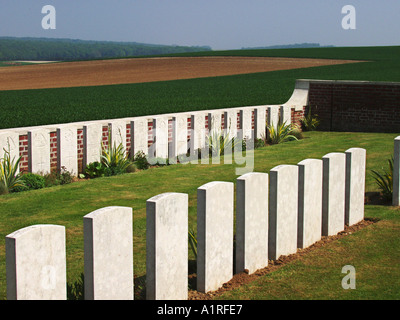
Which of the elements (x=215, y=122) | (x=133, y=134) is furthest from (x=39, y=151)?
(x=215, y=122)

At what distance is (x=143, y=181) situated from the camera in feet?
33.4

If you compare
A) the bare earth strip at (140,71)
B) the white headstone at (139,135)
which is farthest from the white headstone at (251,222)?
the bare earth strip at (140,71)

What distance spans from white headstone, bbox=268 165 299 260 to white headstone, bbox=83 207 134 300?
70.1 inches

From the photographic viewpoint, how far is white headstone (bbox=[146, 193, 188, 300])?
4343 millimetres

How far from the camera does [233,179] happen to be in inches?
393

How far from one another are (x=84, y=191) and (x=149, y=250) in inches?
205

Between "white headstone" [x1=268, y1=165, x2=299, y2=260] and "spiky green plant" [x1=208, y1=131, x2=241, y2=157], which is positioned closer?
"white headstone" [x1=268, y1=165, x2=299, y2=260]

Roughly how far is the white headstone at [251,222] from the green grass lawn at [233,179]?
0.71 ft

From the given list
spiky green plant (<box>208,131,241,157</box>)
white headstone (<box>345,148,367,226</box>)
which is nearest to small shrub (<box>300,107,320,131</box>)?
spiky green plant (<box>208,131,241,157</box>)

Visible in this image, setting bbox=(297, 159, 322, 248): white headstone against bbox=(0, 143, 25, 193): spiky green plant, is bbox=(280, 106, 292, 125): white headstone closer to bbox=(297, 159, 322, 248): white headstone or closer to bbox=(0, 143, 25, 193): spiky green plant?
bbox=(0, 143, 25, 193): spiky green plant

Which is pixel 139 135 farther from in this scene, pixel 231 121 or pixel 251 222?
pixel 251 222
